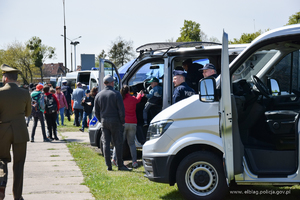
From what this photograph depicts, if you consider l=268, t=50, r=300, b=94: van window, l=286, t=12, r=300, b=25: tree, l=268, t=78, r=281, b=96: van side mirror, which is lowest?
l=268, t=78, r=281, b=96: van side mirror

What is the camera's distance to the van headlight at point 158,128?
18.0 feet

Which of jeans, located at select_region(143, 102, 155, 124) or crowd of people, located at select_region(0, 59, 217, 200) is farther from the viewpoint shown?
jeans, located at select_region(143, 102, 155, 124)

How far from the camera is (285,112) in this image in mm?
5305

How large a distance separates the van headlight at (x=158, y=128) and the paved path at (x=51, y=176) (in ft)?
4.43

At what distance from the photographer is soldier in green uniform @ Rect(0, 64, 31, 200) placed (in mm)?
5309

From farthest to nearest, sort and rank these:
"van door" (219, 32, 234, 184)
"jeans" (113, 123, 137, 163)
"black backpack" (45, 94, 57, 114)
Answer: "black backpack" (45, 94, 57, 114) → "jeans" (113, 123, 137, 163) → "van door" (219, 32, 234, 184)

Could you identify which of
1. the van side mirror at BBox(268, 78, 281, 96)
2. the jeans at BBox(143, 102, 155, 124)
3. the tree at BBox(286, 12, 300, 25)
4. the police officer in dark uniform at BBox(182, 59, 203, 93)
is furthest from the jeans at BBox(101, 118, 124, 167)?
the tree at BBox(286, 12, 300, 25)

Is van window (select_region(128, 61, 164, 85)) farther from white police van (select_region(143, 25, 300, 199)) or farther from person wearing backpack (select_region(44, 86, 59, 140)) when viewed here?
person wearing backpack (select_region(44, 86, 59, 140))

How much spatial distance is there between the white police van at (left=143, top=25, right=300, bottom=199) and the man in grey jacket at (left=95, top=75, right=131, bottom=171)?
2.14 m

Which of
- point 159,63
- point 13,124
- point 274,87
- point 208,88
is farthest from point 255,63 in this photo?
point 13,124

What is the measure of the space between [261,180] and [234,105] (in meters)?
1.01

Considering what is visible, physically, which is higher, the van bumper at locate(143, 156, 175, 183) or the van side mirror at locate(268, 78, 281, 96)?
the van side mirror at locate(268, 78, 281, 96)

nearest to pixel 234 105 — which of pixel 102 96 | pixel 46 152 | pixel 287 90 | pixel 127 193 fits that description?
pixel 287 90

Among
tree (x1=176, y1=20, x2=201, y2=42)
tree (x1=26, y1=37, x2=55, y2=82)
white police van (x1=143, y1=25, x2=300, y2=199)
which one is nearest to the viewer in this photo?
white police van (x1=143, y1=25, x2=300, y2=199)
